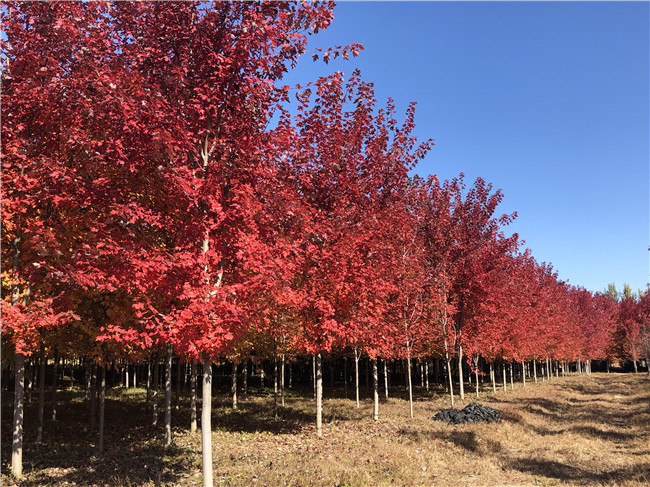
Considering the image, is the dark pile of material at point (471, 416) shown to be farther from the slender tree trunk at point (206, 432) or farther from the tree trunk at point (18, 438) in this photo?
the tree trunk at point (18, 438)

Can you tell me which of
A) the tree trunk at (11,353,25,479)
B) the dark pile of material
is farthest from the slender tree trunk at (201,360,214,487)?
the dark pile of material

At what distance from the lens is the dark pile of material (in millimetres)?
17484

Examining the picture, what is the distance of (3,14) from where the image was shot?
9867mm

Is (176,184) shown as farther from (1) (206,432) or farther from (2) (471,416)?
(2) (471,416)

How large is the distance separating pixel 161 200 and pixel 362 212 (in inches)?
281

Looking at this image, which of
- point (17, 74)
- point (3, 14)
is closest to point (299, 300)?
point (17, 74)

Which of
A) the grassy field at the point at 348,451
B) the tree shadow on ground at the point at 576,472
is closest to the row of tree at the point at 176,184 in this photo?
the grassy field at the point at 348,451

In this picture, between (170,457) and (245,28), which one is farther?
(170,457)

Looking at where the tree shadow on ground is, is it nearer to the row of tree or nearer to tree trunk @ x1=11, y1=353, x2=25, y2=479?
the row of tree

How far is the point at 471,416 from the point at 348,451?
7.88m

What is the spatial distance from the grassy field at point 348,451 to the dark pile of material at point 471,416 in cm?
64

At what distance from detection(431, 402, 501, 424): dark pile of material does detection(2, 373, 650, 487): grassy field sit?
64cm

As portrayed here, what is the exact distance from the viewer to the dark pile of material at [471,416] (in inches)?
688

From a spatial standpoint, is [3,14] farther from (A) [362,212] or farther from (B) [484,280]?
(B) [484,280]
